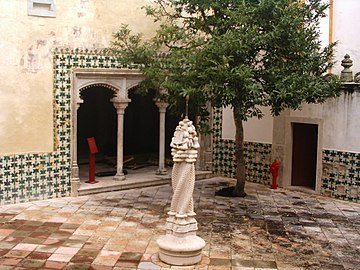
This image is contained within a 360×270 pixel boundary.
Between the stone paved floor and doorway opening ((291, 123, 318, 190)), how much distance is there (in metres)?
0.70

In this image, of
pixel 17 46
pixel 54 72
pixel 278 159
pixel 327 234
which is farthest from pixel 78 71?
pixel 327 234

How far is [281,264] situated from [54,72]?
567 cm

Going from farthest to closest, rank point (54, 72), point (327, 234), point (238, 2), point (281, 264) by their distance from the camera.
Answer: point (54, 72) → point (238, 2) → point (327, 234) → point (281, 264)

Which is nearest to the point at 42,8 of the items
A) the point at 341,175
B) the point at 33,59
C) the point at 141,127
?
the point at 33,59

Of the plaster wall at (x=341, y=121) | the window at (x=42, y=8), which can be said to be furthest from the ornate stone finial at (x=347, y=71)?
the window at (x=42, y=8)

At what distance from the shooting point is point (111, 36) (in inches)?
435

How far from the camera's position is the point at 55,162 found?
34.5 feet

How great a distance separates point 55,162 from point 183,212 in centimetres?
423

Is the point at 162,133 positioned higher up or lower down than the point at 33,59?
lower down

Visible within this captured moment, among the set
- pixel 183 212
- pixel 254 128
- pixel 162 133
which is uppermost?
pixel 254 128

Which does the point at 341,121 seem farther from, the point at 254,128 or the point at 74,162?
the point at 74,162

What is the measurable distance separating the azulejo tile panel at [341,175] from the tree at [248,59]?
5.06 ft

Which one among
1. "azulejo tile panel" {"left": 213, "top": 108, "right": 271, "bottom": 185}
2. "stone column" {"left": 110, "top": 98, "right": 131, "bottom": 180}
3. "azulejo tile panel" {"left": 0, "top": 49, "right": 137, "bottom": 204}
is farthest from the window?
"azulejo tile panel" {"left": 213, "top": 108, "right": 271, "bottom": 185}

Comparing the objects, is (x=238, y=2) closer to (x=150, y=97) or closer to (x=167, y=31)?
(x=167, y=31)
